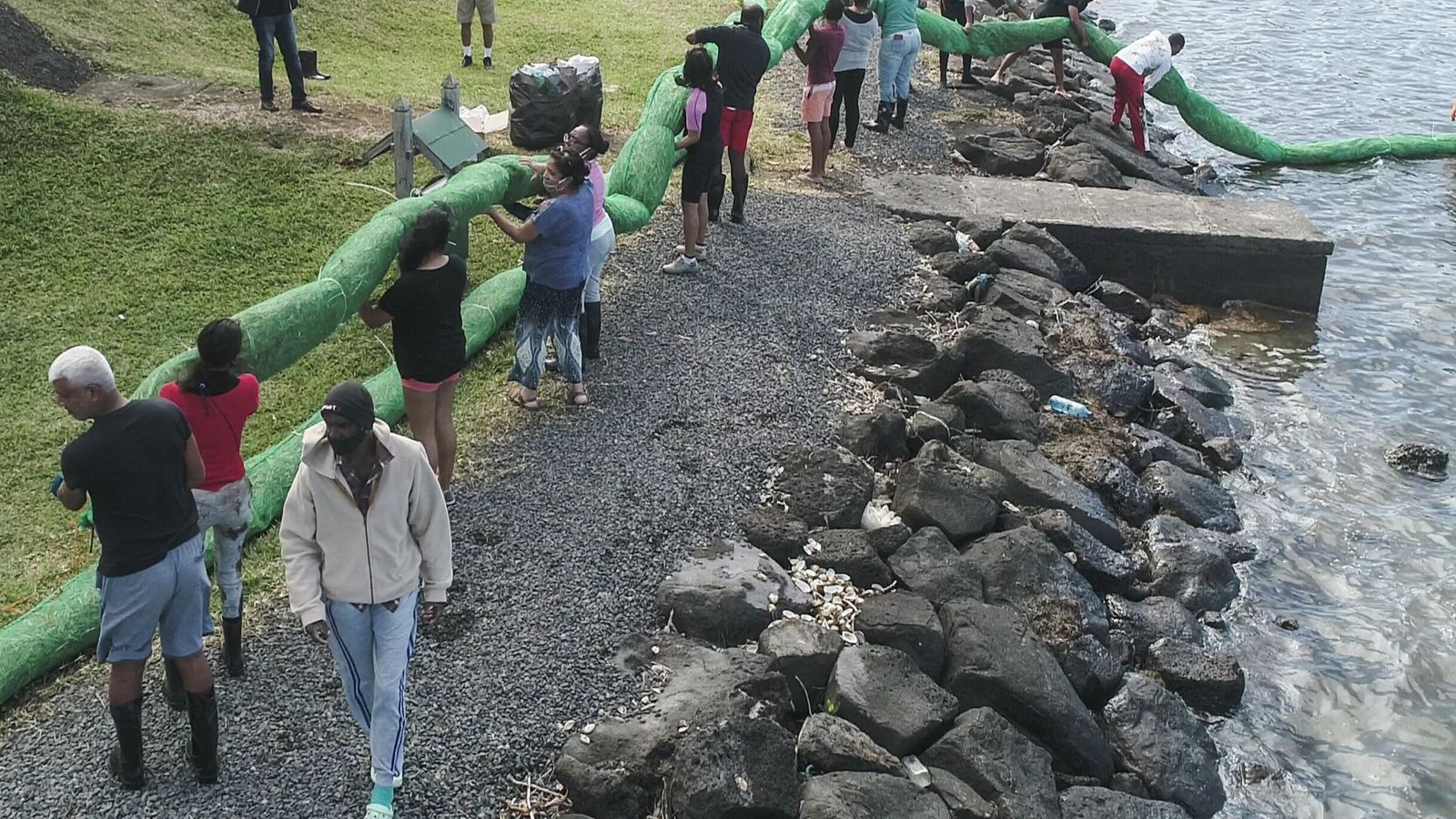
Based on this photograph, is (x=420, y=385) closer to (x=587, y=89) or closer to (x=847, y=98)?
(x=587, y=89)

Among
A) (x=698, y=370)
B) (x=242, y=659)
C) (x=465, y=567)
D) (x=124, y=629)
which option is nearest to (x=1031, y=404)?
(x=698, y=370)

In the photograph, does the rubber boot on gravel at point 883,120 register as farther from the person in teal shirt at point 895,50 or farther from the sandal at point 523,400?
the sandal at point 523,400

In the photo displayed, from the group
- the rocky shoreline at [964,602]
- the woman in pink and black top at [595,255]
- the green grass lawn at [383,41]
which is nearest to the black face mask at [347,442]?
the rocky shoreline at [964,602]

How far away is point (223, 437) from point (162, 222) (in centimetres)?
599

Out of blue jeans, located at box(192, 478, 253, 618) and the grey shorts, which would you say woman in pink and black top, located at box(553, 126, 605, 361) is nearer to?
blue jeans, located at box(192, 478, 253, 618)

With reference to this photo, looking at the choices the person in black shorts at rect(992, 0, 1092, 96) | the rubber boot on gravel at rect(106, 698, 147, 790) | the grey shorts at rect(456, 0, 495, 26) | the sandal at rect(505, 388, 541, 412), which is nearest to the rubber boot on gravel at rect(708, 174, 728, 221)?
the sandal at rect(505, 388, 541, 412)

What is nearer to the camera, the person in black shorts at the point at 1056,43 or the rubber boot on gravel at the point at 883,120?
the rubber boot on gravel at the point at 883,120

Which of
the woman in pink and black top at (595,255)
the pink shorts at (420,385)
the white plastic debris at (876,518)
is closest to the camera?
the pink shorts at (420,385)

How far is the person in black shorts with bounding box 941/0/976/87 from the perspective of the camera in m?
19.2

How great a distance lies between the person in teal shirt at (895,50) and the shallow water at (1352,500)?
15.8ft

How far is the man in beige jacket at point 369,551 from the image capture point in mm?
4809

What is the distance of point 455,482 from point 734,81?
5.23m

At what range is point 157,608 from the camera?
16.6 feet

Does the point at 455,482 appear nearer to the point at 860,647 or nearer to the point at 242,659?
the point at 242,659
